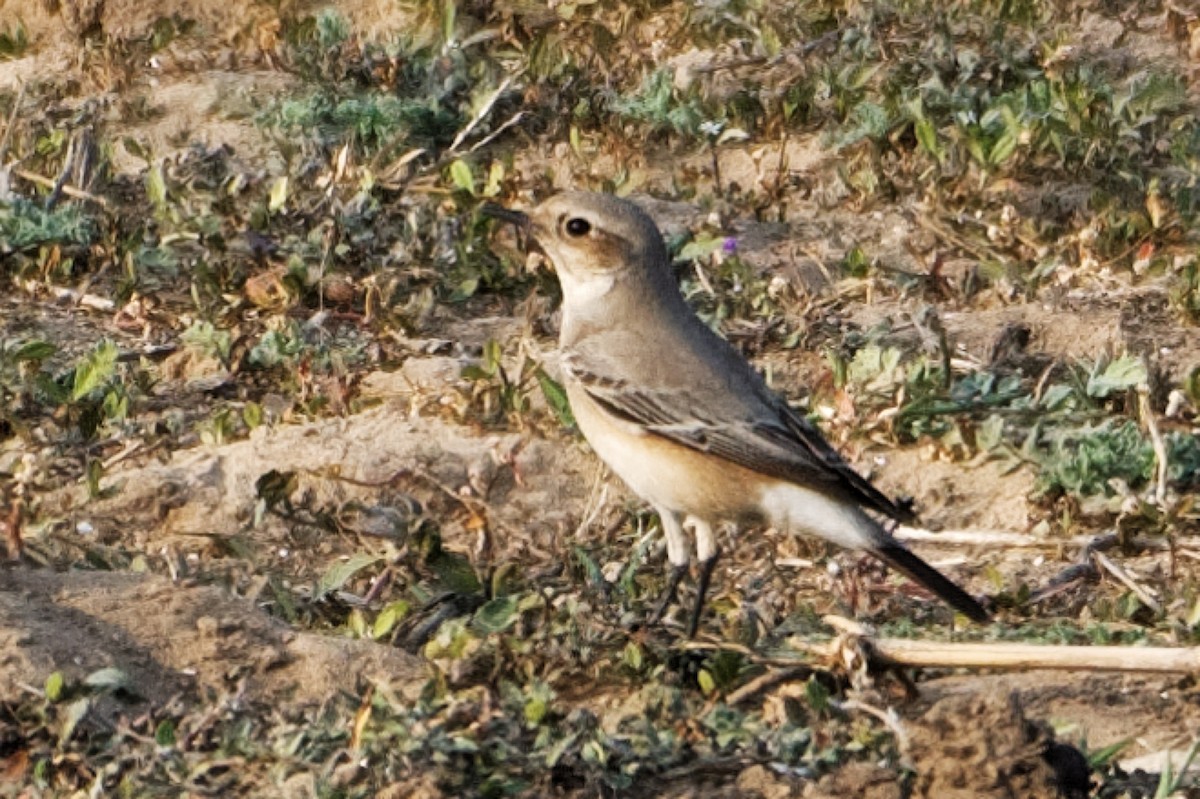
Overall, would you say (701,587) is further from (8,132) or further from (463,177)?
(8,132)

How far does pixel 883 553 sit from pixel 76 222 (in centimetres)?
415

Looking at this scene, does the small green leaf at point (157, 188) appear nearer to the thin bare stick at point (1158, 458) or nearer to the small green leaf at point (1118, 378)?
the small green leaf at point (1118, 378)

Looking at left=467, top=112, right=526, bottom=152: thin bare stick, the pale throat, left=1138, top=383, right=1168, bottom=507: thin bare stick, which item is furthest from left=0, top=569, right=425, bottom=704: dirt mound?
left=467, top=112, right=526, bottom=152: thin bare stick

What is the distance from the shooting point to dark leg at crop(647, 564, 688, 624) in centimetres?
669

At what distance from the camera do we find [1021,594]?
709 centimetres

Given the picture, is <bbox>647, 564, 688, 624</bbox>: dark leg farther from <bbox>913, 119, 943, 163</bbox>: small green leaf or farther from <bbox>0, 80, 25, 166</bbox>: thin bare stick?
<bbox>0, 80, 25, 166</bbox>: thin bare stick

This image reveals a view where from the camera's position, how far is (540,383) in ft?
26.6

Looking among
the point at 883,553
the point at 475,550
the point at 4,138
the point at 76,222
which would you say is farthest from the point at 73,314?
the point at 883,553

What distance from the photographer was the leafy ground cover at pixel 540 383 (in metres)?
5.61

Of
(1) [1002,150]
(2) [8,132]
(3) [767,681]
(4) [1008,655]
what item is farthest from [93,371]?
(1) [1002,150]

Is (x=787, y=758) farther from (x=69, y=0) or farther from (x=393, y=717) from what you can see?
(x=69, y=0)

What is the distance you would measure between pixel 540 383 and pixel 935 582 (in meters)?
1.96

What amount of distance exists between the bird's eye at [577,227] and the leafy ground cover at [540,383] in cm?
71

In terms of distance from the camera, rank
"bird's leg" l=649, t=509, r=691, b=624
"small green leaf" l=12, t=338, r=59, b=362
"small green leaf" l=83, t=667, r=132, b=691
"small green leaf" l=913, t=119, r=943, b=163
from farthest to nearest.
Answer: "small green leaf" l=913, t=119, r=943, b=163 < "small green leaf" l=12, t=338, r=59, b=362 < "bird's leg" l=649, t=509, r=691, b=624 < "small green leaf" l=83, t=667, r=132, b=691
